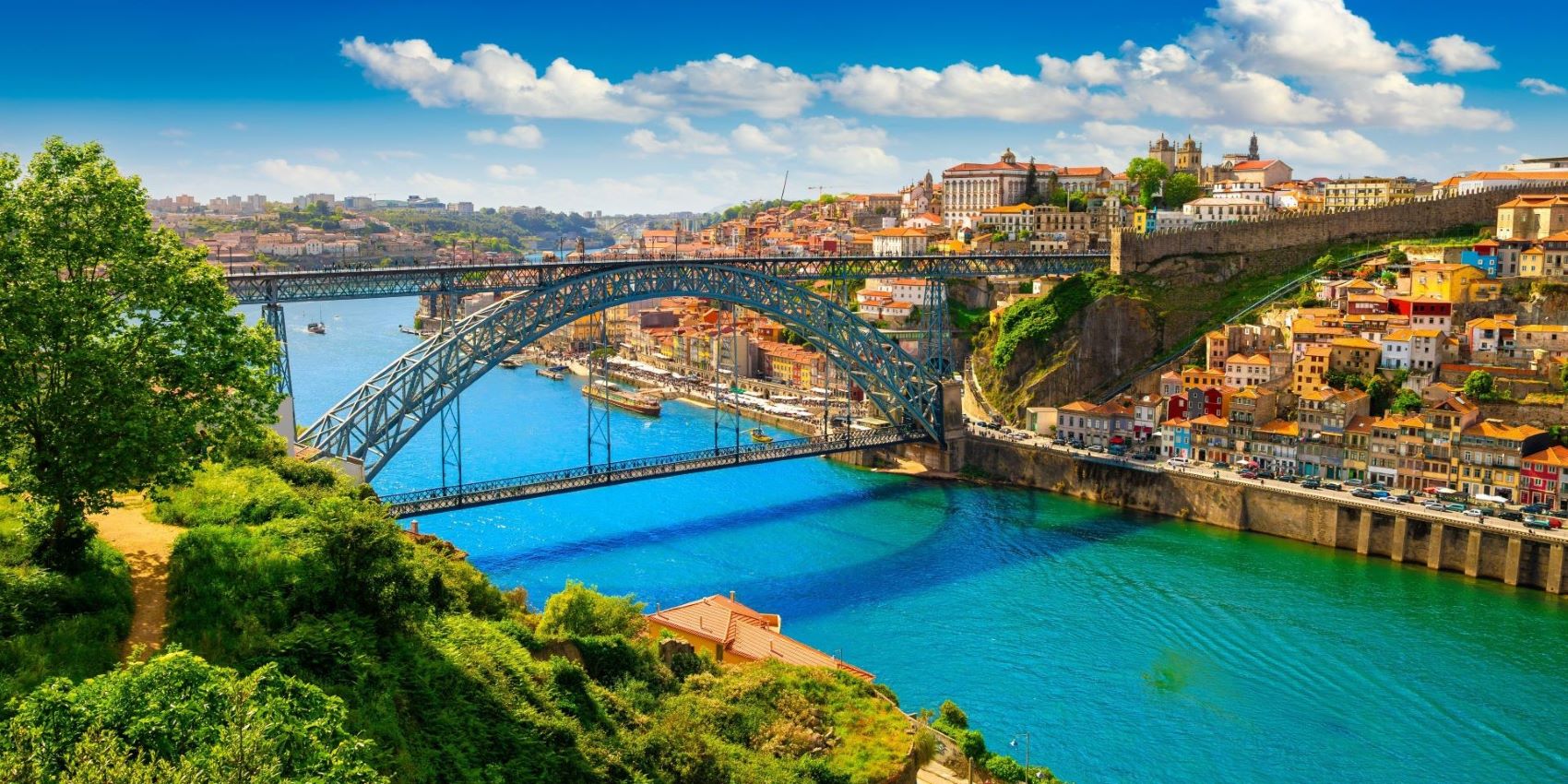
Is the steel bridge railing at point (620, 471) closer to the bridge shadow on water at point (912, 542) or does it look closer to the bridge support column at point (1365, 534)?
the bridge shadow on water at point (912, 542)

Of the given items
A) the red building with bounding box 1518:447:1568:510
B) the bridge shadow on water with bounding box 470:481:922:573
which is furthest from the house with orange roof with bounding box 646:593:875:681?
the red building with bounding box 1518:447:1568:510

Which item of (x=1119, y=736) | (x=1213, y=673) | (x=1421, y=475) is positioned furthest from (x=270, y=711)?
(x=1421, y=475)

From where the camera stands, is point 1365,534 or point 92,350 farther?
point 1365,534

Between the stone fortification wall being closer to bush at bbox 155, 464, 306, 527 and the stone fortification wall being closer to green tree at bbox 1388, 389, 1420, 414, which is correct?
green tree at bbox 1388, 389, 1420, 414

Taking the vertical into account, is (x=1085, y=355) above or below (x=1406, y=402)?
above

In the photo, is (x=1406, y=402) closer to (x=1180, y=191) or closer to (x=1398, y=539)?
(x=1398, y=539)

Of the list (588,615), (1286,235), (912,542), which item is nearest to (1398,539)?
(912,542)
